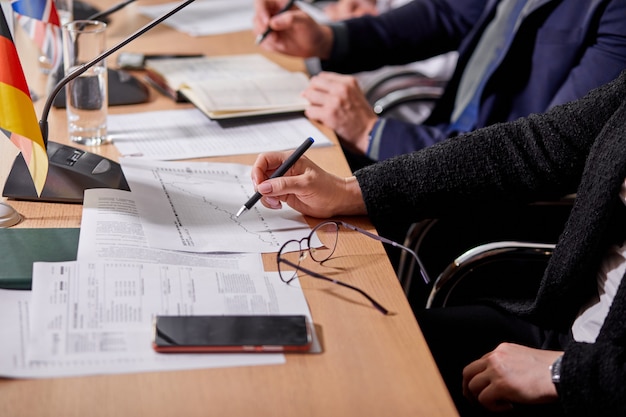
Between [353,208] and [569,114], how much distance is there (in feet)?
1.29

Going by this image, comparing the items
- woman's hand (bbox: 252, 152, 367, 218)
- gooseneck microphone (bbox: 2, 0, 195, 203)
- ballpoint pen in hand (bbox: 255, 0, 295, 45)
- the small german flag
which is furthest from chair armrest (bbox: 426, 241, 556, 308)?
ballpoint pen in hand (bbox: 255, 0, 295, 45)

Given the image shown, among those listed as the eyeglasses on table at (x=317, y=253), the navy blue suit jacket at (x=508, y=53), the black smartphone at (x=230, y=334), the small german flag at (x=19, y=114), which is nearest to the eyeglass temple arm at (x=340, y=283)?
the eyeglasses on table at (x=317, y=253)

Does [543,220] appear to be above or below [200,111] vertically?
below

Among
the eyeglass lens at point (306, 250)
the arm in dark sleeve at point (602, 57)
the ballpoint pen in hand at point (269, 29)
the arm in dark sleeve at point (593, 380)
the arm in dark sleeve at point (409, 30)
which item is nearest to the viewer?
the arm in dark sleeve at point (593, 380)

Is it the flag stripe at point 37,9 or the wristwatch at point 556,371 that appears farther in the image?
the flag stripe at point 37,9

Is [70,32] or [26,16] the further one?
[26,16]

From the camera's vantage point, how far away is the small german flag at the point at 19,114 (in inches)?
40.7

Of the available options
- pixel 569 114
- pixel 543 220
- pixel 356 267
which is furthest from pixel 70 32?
pixel 543 220

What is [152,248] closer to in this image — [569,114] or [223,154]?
[223,154]

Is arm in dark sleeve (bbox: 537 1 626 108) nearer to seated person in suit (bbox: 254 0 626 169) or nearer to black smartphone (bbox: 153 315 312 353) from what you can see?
seated person in suit (bbox: 254 0 626 169)

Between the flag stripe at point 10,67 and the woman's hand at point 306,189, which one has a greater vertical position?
the flag stripe at point 10,67

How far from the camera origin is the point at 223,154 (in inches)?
52.8

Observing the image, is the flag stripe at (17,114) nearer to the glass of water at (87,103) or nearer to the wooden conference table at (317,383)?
the glass of water at (87,103)

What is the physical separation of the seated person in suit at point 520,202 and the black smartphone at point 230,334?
0.96 ft
